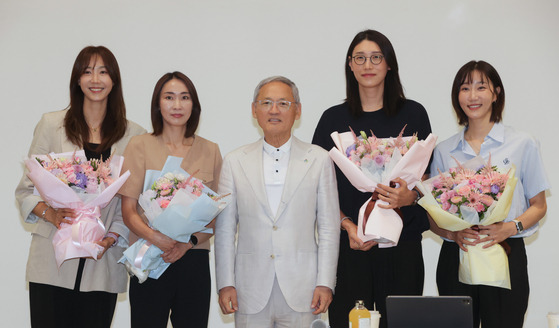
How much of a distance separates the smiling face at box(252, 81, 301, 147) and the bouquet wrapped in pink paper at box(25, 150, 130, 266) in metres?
0.76

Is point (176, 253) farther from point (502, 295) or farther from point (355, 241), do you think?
point (502, 295)

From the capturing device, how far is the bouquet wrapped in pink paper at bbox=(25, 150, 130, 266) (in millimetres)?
2814

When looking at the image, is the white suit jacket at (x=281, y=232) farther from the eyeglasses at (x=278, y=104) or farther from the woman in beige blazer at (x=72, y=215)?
the woman in beige blazer at (x=72, y=215)

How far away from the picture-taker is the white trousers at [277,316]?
2.75m

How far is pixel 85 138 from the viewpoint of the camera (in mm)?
3178

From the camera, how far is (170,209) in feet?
8.81

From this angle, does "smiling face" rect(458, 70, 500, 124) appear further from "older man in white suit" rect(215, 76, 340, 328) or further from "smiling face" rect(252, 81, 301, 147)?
"smiling face" rect(252, 81, 301, 147)

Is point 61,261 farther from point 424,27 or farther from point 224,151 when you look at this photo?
point 424,27

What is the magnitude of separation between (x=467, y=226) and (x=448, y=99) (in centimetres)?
226

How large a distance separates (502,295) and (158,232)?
5.86 ft

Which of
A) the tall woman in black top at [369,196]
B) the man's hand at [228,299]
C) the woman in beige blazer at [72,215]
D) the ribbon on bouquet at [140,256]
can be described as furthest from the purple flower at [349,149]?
the woman in beige blazer at [72,215]

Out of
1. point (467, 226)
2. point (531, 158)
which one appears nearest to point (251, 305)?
point (467, 226)

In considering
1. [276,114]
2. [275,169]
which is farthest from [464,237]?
[276,114]

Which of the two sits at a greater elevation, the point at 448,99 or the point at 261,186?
the point at 448,99
